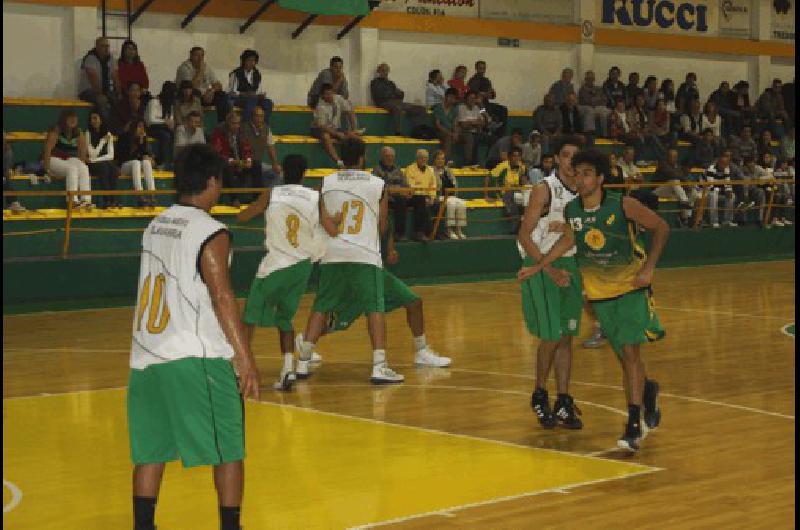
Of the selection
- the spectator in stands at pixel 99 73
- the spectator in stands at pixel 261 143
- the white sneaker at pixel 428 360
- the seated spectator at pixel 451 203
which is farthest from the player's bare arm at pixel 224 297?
the seated spectator at pixel 451 203

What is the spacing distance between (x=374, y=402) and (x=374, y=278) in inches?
42.7

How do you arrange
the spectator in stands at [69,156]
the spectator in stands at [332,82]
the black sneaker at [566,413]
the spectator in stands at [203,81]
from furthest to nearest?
1. the spectator in stands at [332,82]
2. the spectator in stands at [203,81]
3. the spectator in stands at [69,156]
4. the black sneaker at [566,413]

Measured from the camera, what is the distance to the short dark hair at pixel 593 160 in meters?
8.71

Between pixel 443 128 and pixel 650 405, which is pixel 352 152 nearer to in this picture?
pixel 650 405

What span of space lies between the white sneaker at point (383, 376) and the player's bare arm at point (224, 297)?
5.68m

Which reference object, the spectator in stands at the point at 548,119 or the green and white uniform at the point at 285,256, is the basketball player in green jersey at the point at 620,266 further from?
the spectator in stands at the point at 548,119

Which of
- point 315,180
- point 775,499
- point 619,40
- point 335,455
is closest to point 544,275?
point 335,455

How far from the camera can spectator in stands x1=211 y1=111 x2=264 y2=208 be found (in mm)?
21375

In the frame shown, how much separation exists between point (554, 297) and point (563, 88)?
1916 centimetres

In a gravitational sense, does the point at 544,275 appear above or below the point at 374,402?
above

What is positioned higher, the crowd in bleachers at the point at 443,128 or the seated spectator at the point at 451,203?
the crowd in bleachers at the point at 443,128

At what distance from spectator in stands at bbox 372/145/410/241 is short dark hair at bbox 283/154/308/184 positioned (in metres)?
10.0

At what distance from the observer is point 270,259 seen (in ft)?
37.0

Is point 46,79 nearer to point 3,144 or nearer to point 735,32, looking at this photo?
point 3,144
